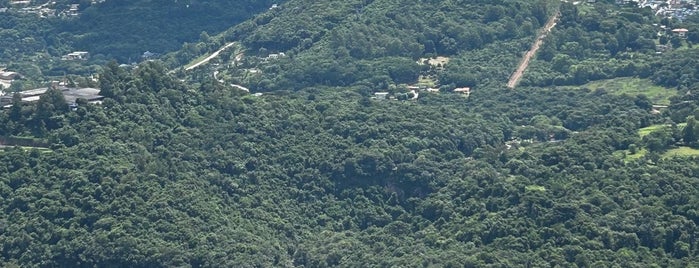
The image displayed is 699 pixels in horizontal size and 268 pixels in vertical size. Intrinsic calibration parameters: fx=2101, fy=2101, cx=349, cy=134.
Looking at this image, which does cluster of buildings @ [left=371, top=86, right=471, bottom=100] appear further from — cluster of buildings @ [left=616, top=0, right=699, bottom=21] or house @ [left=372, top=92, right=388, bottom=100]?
cluster of buildings @ [left=616, top=0, right=699, bottom=21]

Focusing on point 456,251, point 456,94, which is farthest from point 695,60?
point 456,251

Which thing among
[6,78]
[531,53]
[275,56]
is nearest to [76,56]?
[6,78]

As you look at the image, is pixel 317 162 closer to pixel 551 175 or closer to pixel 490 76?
pixel 551 175

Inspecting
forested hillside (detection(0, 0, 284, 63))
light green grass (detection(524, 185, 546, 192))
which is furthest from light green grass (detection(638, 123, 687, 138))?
forested hillside (detection(0, 0, 284, 63))

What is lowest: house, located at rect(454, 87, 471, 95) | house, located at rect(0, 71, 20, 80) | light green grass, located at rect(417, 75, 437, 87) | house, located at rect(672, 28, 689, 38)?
house, located at rect(0, 71, 20, 80)

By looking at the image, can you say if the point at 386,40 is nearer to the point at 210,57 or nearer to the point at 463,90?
the point at 463,90
